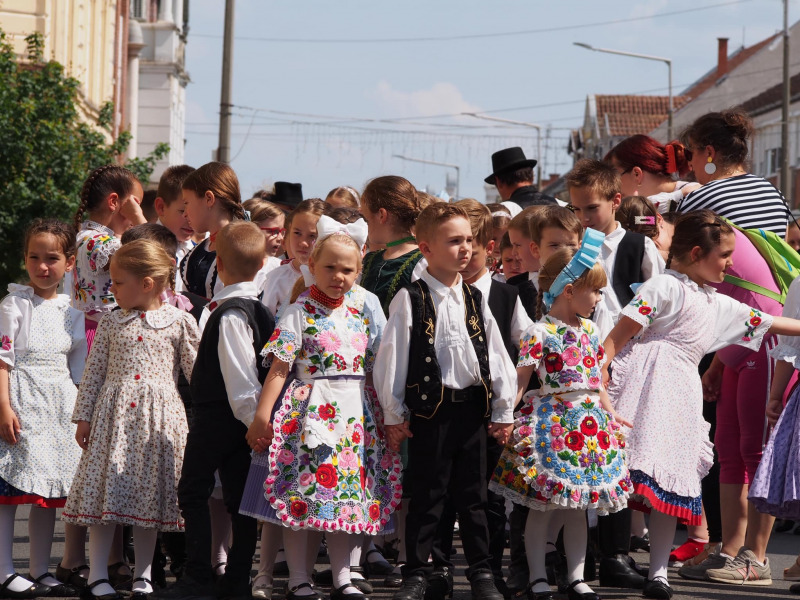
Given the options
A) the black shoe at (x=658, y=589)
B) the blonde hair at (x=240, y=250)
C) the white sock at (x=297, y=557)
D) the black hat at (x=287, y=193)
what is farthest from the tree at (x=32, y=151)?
the black shoe at (x=658, y=589)

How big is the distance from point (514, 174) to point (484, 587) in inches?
172

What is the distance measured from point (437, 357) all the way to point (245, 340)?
919mm

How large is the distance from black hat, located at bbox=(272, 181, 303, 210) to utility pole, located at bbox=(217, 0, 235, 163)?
32.7ft

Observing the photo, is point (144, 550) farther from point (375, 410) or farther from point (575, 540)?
point (575, 540)

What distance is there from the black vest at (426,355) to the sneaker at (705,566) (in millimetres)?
1772

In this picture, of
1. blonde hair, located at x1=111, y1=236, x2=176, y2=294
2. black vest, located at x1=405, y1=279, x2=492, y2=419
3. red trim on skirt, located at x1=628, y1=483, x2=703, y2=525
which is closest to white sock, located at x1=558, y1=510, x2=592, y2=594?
red trim on skirt, located at x1=628, y1=483, x2=703, y2=525

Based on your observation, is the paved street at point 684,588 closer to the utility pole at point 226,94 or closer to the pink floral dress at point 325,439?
the pink floral dress at point 325,439

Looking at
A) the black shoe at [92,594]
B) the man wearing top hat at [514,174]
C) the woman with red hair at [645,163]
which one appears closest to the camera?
the black shoe at [92,594]

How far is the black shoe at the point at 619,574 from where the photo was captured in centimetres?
686

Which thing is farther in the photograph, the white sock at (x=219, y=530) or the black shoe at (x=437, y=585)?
the white sock at (x=219, y=530)

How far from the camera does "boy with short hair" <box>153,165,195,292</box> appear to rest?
8.44 meters

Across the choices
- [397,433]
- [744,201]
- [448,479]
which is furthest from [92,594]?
[744,201]

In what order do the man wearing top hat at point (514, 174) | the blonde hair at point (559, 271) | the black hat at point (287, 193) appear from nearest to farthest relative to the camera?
the blonde hair at point (559, 271), the man wearing top hat at point (514, 174), the black hat at point (287, 193)

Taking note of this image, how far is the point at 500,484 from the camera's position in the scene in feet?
21.1
